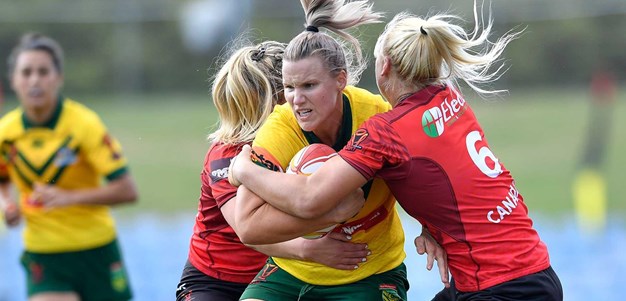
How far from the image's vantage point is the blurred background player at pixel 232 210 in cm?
488

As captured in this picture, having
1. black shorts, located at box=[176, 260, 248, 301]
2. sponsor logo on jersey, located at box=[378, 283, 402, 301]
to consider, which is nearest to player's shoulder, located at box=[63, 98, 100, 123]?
black shorts, located at box=[176, 260, 248, 301]

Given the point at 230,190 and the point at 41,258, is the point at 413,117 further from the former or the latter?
the point at 41,258

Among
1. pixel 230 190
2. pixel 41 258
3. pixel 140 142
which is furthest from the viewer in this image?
pixel 140 142

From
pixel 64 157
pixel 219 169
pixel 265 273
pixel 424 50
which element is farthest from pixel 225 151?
pixel 64 157

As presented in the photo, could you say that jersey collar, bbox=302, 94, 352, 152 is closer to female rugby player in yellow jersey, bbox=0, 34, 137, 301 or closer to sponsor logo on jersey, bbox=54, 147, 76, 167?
female rugby player in yellow jersey, bbox=0, 34, 137, 301

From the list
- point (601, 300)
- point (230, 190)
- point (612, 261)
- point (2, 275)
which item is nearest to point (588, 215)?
point (612, 261)

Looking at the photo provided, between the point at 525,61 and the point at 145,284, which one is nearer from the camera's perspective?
the point at 145,284

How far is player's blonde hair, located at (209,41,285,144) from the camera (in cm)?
519

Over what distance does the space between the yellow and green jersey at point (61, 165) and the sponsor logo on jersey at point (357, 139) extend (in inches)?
147

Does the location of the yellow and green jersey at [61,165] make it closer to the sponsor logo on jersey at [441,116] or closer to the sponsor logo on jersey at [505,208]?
the sponsor logo on jersey at [441,116]

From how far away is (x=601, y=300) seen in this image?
10.6 metres

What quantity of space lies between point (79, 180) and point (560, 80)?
15.2 m

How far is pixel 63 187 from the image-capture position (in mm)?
7883

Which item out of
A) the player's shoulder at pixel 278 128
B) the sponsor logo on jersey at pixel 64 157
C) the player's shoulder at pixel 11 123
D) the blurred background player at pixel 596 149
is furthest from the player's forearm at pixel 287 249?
the blurred background player at pixel 596 149
